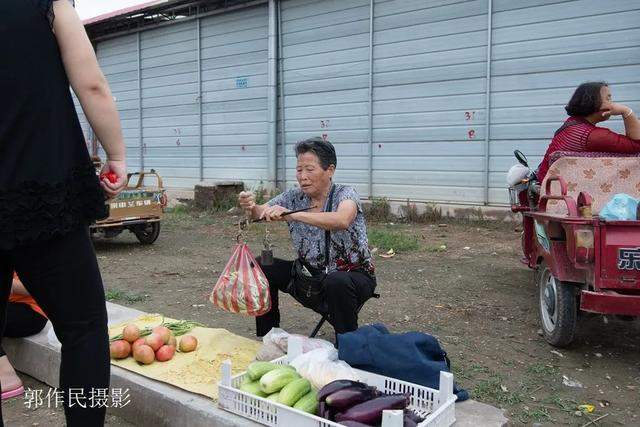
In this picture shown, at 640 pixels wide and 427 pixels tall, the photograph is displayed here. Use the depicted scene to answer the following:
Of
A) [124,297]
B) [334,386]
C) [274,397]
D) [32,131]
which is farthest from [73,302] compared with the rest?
[124,297]

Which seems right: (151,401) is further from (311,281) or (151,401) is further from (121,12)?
(121,12)

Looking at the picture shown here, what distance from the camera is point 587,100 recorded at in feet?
14.3

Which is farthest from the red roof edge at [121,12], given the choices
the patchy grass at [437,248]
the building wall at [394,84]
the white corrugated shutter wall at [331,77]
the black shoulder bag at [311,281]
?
the black shoulder bag at [311,281]

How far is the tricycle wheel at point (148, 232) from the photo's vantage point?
8.62 m

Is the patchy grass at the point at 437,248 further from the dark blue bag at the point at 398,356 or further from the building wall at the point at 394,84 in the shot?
the dark blue bag at the point at 398,356

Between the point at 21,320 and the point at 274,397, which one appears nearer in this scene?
the point at 274,397

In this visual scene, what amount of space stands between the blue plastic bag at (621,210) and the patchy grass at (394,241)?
4.32m

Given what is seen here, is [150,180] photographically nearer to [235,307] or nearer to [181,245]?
[181,245]

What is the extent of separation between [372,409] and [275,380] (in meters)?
0.50

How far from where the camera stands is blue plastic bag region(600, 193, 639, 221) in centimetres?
342

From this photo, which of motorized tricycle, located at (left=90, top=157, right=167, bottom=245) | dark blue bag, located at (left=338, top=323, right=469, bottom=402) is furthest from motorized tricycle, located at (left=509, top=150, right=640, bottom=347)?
motorized tricycle, located at (left=90, top=157, right=167, bottom=245)

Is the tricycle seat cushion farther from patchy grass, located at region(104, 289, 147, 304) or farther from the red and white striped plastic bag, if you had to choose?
patchy grass, located at region(104, 289, 147, 304)

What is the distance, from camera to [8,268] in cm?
199

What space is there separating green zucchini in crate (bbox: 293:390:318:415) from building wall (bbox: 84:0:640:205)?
24.6ft
